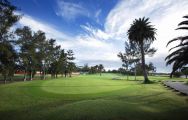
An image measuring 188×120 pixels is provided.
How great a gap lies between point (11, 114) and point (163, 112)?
8.59 m

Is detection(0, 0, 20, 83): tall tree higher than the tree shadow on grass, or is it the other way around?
detection(0, 0, 20, 83): tall tree

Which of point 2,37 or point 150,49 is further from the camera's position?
point 150,49

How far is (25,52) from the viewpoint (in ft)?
175

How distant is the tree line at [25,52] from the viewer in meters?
32.1

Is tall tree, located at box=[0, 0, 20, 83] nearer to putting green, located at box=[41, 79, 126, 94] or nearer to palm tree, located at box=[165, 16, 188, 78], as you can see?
putting green, located at box=[41, 79, 126, 94]

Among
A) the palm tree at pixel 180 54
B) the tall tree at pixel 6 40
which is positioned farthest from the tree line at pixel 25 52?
the palm tree at pixel 180 54

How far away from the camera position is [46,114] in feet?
34.1

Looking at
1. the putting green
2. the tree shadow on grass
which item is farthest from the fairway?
the tree shadow on grass

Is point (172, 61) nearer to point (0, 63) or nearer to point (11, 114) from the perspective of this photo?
point (11, 114)

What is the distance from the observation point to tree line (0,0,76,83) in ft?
105

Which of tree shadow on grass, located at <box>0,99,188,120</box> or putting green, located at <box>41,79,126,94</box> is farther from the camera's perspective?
putting green, located at <box>41,79,126,94</box>

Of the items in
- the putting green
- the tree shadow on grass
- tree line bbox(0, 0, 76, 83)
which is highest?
tree line bbox(0, 0, 76, 83)

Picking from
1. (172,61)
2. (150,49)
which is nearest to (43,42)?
(150,49)

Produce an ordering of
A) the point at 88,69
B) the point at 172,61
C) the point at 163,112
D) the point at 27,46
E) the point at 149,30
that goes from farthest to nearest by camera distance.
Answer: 1. the point at 88,69
2. the point at 27,46
3. the point at 149,30
4. the point at 172,61
5. the point at 163,112
